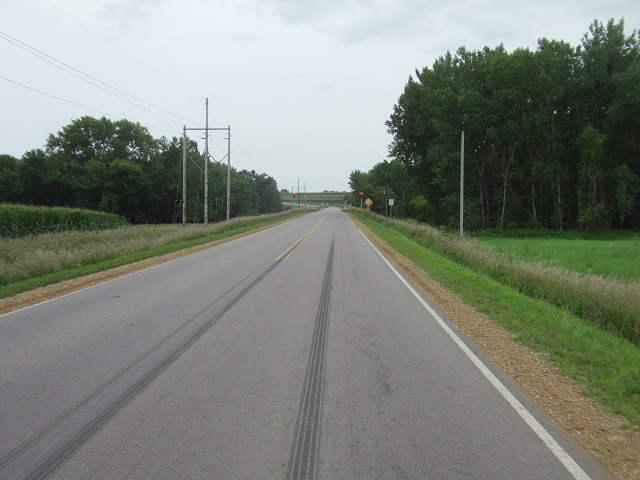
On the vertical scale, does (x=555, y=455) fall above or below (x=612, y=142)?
below

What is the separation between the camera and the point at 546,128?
148 feet

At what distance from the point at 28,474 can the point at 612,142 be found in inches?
2081

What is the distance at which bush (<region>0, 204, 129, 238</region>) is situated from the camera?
29.2m

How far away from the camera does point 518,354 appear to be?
6.21m

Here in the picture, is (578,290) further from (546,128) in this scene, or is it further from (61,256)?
(546,128)

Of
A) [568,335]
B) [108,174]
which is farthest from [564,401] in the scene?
[108,174]

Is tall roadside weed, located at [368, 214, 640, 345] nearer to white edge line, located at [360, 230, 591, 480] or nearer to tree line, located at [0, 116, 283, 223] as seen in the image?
white edge line, located at [360, 230, 591, 480]

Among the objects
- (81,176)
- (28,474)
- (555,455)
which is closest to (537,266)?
(555,455)

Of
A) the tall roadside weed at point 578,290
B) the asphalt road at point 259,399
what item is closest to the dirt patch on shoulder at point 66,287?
the asphalt road at point 259,399

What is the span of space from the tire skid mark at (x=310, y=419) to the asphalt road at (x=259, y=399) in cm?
2

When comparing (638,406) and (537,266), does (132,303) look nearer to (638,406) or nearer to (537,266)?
(638,406)

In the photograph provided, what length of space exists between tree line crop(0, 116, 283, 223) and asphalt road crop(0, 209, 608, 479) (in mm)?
53074

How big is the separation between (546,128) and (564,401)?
47.3 m

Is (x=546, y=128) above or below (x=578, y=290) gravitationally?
above
